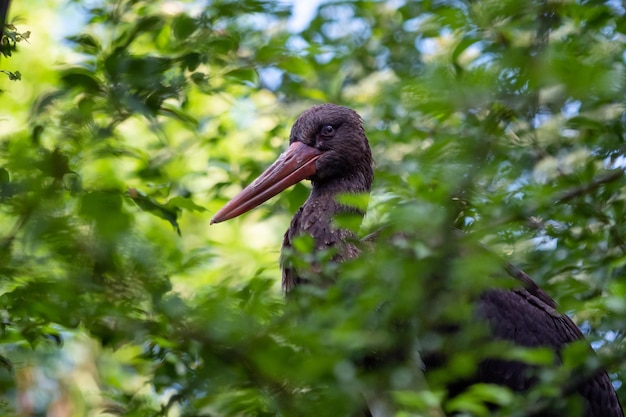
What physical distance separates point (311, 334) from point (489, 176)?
530mm

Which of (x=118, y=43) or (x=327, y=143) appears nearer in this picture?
(x=118, y=43)

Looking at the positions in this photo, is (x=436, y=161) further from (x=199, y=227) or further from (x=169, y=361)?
(x=199, y=227)

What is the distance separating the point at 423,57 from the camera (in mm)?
6945

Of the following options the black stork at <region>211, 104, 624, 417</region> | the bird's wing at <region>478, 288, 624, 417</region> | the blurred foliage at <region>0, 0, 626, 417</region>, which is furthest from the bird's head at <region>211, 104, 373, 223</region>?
the blurred foliage at <region>0, 0, 626, 417</region>

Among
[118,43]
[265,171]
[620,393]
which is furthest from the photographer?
[265,171]

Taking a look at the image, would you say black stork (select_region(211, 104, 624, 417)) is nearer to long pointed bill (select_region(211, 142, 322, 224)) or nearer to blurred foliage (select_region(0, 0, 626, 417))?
long pointed bill (select_region(211, 142, 322, 224))

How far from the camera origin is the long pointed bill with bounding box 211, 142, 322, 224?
525cm

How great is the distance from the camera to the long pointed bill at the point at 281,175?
5250 millimetres

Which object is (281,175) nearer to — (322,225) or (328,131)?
(328,131)

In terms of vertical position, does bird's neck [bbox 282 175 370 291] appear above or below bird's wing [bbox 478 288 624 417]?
above

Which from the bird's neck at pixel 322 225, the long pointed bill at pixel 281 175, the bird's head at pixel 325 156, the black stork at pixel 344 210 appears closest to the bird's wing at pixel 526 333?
the black stork at pixel 344 210

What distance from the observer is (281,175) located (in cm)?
539

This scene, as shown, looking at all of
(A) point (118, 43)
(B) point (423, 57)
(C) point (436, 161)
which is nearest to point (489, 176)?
(C) point (436, 161)

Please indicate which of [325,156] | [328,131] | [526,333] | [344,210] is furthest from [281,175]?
[526,333]
